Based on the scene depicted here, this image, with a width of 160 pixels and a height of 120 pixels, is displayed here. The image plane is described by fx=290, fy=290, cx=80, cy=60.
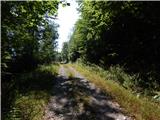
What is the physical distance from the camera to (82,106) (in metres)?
14.0

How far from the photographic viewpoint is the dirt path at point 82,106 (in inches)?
488

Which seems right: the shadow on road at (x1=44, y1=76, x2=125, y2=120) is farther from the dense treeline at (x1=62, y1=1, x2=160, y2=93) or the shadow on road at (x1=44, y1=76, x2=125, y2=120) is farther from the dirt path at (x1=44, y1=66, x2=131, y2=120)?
the dense treeline at (x1=62, y1=1, x2=160, y2=93)

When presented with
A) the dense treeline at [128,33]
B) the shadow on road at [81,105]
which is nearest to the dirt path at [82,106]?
the shadow on road at [81,105]

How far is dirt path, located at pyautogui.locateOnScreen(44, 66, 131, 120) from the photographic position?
12391 millimetres

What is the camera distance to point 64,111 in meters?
13.4

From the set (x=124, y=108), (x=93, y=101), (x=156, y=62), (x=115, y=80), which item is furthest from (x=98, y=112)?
(x=156, y=62)

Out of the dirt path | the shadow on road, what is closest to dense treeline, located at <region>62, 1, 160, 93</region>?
the shadow on road

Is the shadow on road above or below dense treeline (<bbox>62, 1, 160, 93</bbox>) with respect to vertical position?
below

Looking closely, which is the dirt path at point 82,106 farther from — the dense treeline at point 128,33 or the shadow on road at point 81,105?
the dense treeline at point 128,33

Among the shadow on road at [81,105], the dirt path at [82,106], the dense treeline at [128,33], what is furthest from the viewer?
the dense treeline at [128,33]

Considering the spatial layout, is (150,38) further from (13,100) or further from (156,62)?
(13,100)

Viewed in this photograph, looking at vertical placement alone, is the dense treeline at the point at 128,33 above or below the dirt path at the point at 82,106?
above

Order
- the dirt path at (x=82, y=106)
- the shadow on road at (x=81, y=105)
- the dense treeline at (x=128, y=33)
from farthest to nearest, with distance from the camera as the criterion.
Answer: the dense treeline at (x=128, y=33) < the shadow on road at (x=81, y=105) < the dirt path at (x=82, y=106)

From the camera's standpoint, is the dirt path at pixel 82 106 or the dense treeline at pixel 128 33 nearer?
the dirt path at pixel 82 106
